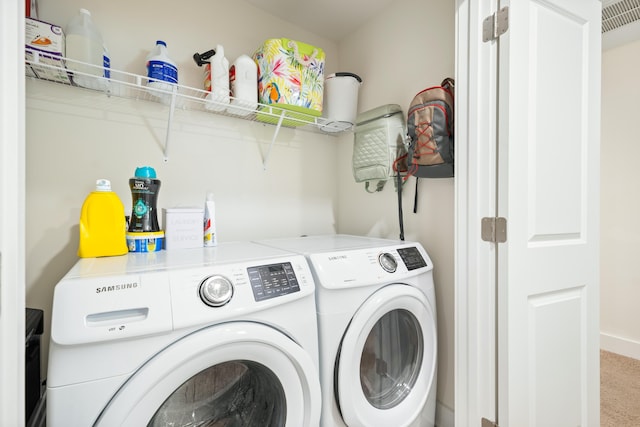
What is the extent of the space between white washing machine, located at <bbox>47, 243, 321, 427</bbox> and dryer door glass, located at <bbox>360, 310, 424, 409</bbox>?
1.21 ft

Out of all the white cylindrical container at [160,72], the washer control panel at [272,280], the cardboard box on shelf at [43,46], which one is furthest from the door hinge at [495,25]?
the cardboard box on shelf at [43,46]

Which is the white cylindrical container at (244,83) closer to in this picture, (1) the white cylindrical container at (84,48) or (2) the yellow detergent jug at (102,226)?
(1) the white cylindrical container at (84,48)

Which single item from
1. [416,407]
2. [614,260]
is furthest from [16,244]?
[614,260]

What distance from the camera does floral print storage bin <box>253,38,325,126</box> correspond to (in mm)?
1563

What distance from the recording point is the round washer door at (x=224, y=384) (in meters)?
0.74

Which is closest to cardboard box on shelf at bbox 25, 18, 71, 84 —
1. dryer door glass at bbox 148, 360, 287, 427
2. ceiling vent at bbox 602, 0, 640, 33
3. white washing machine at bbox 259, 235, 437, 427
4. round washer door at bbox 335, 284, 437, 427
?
white washing machine at bbox 259, 235, 437, 427

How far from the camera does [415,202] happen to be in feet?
5.57

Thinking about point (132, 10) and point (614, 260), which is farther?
point (614, 260)

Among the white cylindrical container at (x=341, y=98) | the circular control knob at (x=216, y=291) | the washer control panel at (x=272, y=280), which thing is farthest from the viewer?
the white cylindrical container at (x=341, y=98)

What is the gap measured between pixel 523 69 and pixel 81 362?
172 centimetres

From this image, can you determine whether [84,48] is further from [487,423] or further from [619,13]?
[619,13]

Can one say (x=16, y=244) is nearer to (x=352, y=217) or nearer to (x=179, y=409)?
(x=179, y=409)

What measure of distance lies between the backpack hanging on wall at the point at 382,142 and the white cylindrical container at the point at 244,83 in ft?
2.23

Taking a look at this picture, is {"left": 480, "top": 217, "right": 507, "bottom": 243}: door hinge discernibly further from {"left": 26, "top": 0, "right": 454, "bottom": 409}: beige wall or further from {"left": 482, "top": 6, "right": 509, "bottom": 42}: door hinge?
{"left": 482, "top": 6, "right": 509, "bottom": 42}: door hinge
